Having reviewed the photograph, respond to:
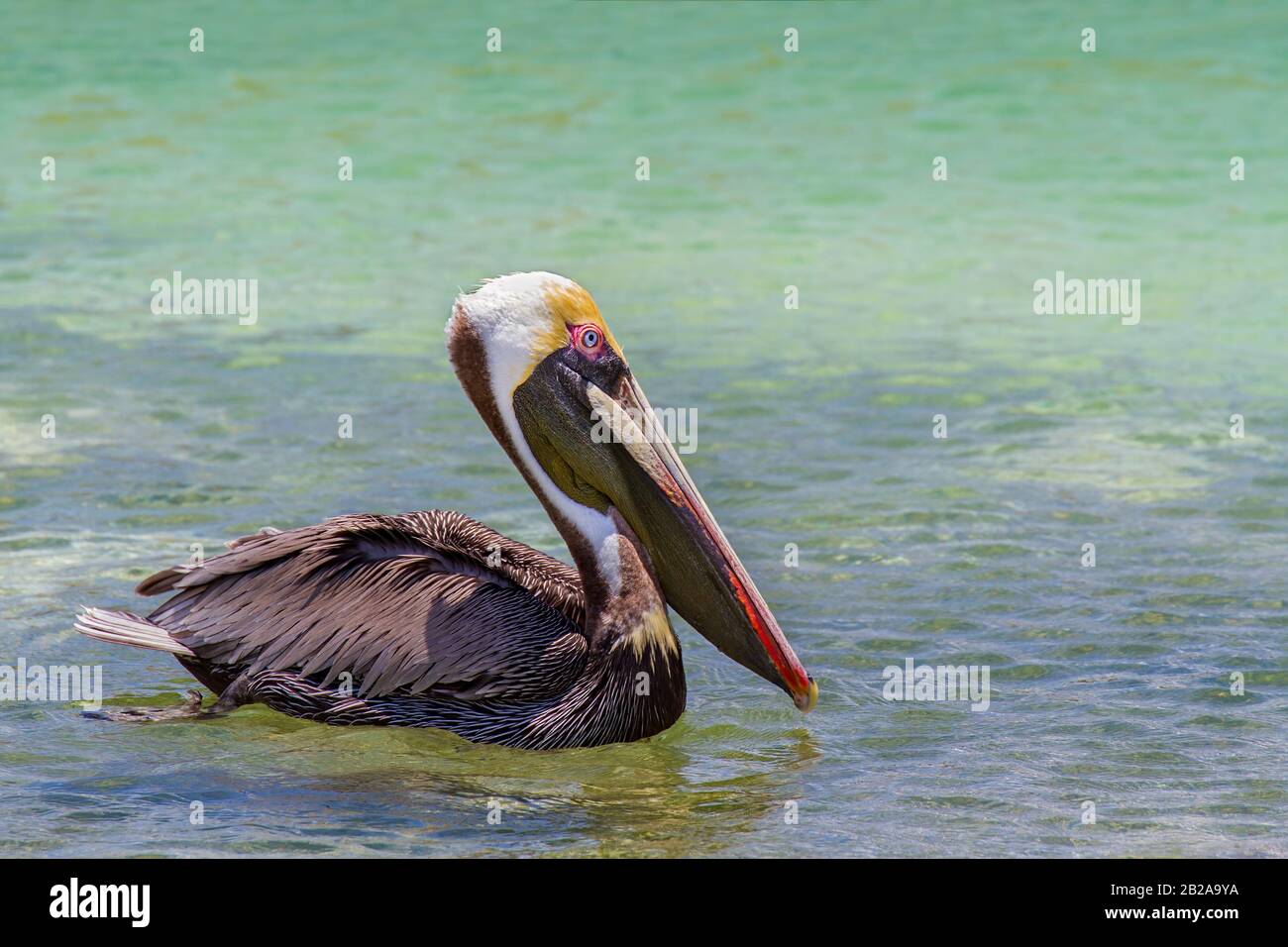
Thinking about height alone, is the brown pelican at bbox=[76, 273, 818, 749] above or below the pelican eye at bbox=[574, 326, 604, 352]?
below

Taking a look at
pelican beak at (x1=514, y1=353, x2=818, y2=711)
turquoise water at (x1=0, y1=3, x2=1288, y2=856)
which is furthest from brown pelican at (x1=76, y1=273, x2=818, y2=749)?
turquoise water at (x1=0, y1=3, x2=1288, y2=856)

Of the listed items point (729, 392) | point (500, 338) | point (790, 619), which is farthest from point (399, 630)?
point (729, 392)

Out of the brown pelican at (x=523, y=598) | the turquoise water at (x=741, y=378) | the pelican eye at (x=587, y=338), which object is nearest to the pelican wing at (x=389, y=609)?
the brown pelican at (x=523, y=598)

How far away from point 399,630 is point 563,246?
26.0 ft

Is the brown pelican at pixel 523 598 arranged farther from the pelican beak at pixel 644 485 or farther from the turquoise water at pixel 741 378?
the turquoise water at pixel 741 378

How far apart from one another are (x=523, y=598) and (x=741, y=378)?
4529 millimetres

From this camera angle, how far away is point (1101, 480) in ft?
27.7

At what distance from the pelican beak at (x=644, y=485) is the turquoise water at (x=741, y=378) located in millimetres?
375

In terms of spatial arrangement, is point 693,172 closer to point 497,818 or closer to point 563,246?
point 563,246

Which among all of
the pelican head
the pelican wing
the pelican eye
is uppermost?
the pelican eye

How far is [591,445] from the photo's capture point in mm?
5840

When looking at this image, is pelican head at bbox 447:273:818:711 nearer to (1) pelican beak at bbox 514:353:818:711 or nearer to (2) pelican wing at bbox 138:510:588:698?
(1) pelican beak at bbox 514:353:818:711

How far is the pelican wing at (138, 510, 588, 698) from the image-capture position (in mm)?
5707

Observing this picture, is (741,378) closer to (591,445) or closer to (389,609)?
(591,445)
